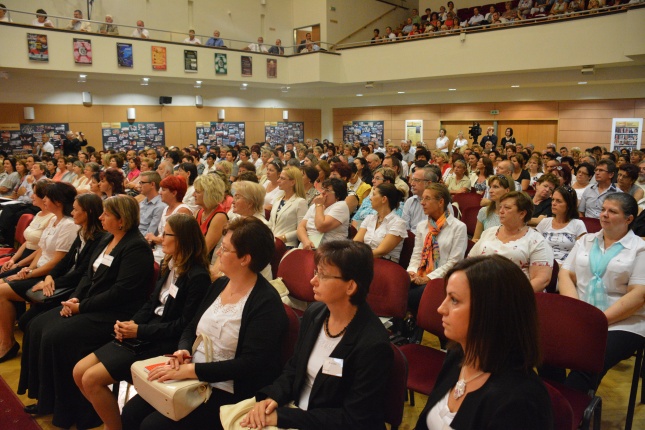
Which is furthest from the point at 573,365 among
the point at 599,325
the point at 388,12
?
the point at 388,12

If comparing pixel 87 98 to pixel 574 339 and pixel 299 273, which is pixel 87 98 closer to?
pixel 299 273

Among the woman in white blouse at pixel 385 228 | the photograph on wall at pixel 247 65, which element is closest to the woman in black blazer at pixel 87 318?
the woman in white blouse at pixel 385 228

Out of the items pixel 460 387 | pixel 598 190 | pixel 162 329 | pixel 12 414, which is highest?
pixel 598 190

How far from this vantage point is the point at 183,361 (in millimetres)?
2295

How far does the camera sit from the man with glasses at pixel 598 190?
5.18 meters

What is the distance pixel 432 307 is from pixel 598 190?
3.66 metres

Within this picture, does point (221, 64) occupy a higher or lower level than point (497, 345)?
higher

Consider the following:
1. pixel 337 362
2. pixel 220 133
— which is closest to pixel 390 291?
pixel 337 362

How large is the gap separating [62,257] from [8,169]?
5764 mm

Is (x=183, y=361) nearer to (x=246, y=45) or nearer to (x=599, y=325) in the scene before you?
(x=599, y=325)

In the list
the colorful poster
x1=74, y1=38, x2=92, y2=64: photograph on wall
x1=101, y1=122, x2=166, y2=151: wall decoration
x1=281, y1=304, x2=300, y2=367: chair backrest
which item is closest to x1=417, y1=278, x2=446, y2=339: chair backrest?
x1=281, y1=304, x2=300, y2=367: chair backrest

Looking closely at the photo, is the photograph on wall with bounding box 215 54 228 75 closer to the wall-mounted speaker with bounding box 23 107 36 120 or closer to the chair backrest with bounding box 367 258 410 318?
the wall-mounted speaker with bounding box 23 107 36 120

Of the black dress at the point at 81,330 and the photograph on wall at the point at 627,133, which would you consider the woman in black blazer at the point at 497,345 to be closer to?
the black dress at the point at 81,330

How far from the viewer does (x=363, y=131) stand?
61.5 feet
